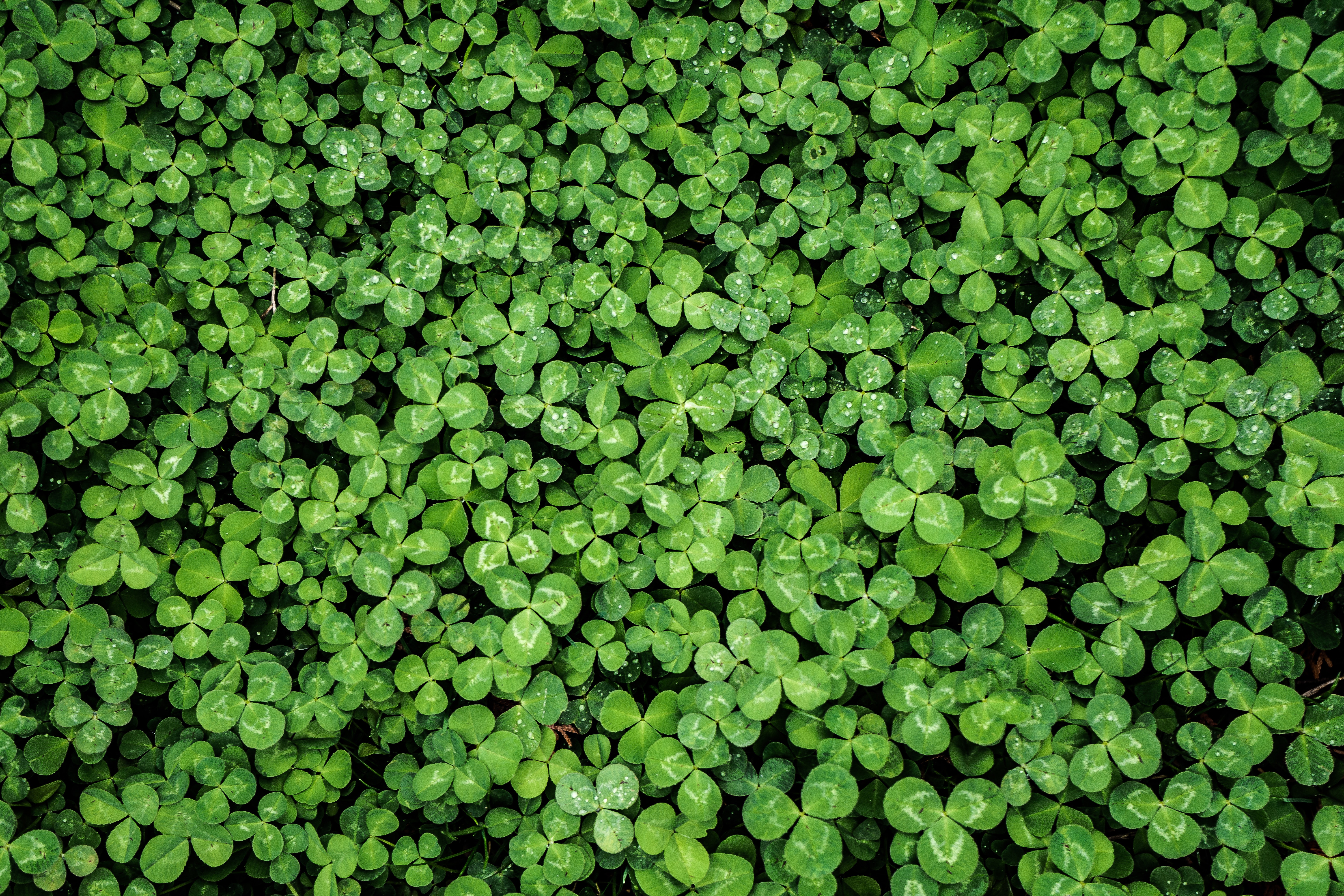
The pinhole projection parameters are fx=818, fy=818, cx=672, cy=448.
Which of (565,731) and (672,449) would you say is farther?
(565,731)

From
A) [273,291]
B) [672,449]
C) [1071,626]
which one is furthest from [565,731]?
[273,291]

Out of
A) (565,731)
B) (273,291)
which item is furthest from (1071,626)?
(273,291)

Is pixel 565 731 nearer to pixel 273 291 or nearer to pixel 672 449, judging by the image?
pixel 672 449

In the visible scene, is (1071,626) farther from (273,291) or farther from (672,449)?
(273,291)

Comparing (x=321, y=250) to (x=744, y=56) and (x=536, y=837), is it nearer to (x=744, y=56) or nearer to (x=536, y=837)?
(x=744, y=56)

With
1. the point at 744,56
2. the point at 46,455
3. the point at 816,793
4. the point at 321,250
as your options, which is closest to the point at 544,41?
the point at 744,56

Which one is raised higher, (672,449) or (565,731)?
(672,449)

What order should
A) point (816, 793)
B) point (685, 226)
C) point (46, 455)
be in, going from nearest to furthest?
point (816, 793) < point (46, 455) < point (685, 226)

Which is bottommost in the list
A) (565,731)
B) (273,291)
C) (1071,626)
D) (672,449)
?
(565,731)
